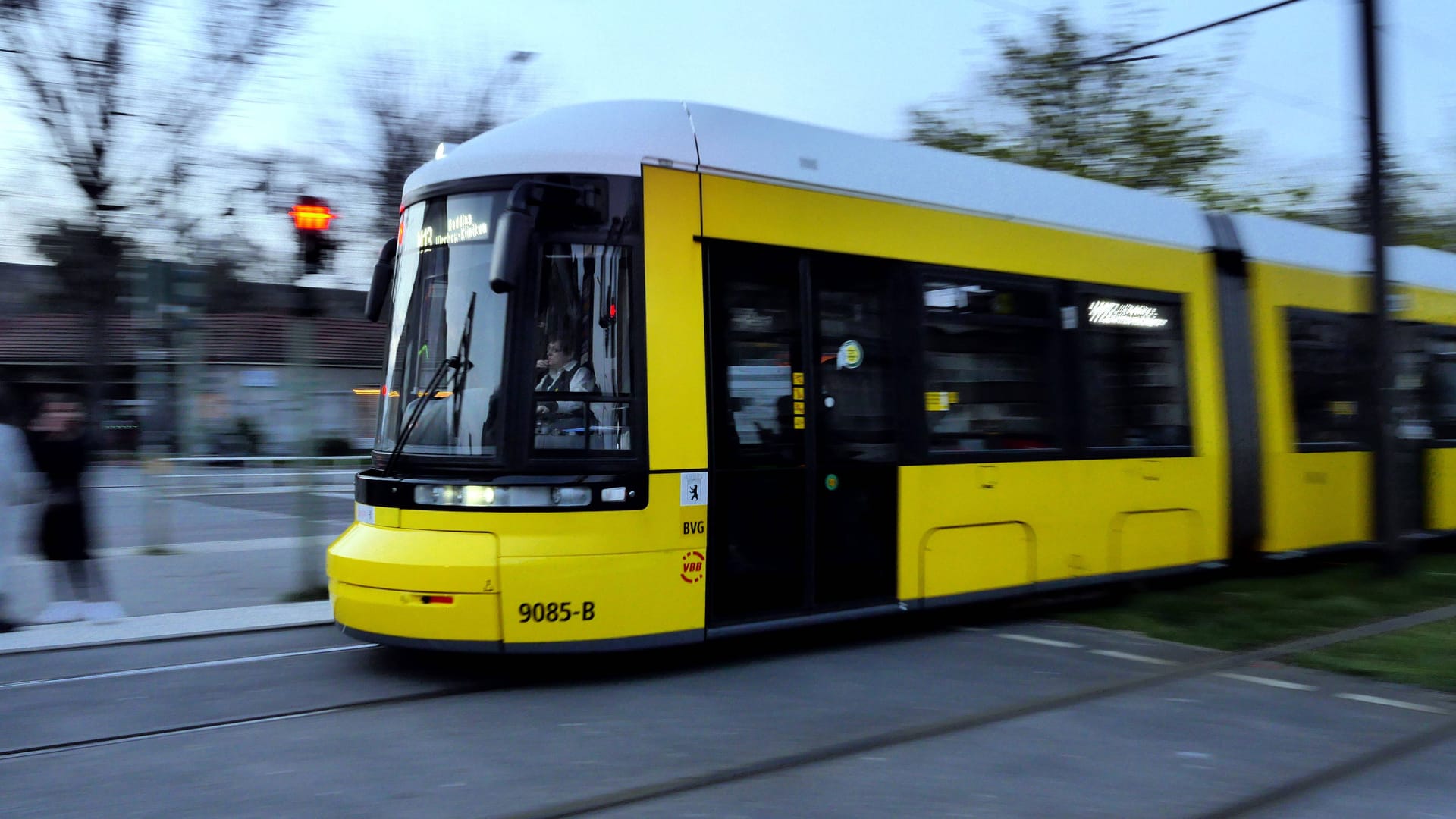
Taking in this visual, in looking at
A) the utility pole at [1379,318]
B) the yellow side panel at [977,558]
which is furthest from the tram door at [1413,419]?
the yellow side panel at [977,558]

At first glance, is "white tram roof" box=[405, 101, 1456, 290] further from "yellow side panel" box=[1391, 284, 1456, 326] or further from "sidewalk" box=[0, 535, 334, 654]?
"sidewalk" box=[0, 535, 334, 654]

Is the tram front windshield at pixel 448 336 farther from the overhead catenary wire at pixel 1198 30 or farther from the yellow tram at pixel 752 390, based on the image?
the overhead catenary wire at pixel 1198 30

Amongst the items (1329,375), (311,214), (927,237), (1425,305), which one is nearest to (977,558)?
(927,237)

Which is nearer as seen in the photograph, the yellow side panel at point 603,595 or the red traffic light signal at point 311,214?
the yellow side panel at point 603,595

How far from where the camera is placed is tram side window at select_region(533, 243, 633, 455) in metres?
5.92

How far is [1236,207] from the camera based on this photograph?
22062 mm

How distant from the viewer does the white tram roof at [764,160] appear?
6.15 m

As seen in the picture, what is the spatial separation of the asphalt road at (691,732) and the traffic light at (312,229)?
3.02 meters

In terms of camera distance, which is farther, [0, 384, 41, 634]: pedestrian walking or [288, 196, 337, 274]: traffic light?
[288, 196, 337, 274]: traffic light

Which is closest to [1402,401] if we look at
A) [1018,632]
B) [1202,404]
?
[1202,404]

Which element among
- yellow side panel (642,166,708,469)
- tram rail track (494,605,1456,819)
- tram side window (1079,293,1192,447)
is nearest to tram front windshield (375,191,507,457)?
yellow side panel (642,166,708,469)

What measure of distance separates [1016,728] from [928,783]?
100cm

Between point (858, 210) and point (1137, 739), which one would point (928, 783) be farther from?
point (858, 210)

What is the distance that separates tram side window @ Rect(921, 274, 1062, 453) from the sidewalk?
14.8 ft
